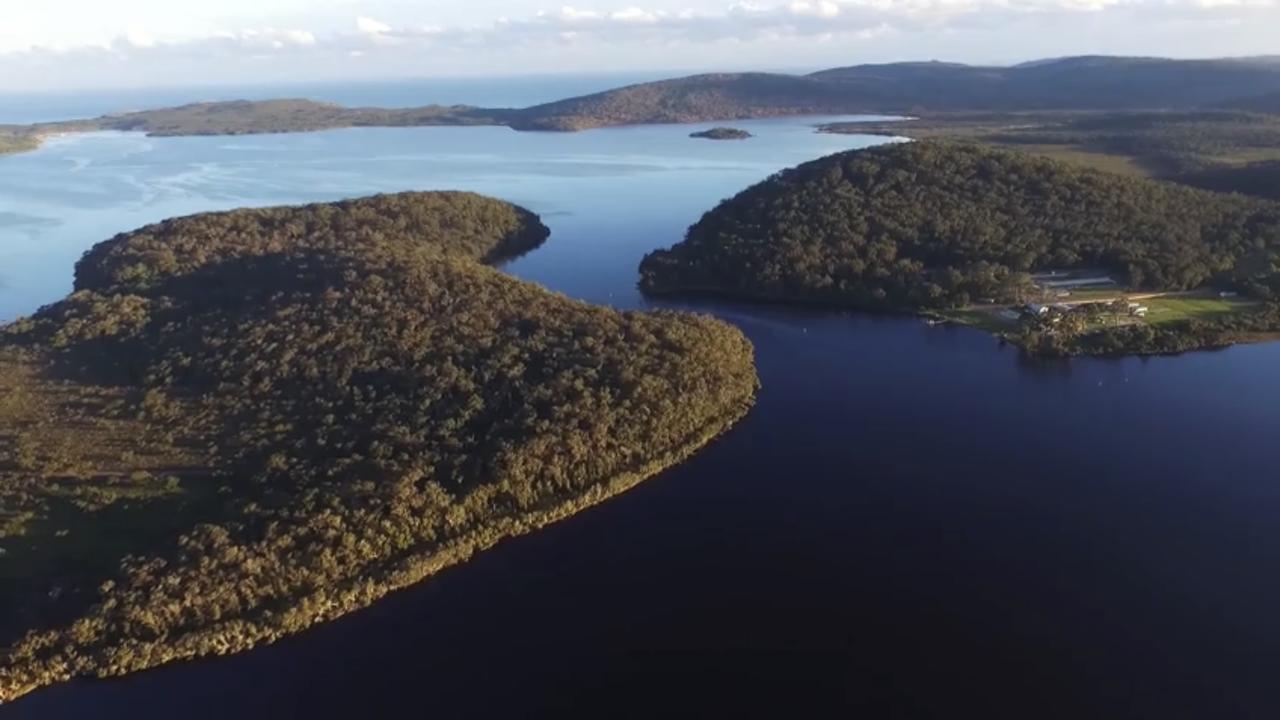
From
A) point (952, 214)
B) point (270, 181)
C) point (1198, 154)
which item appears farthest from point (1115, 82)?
point (270, 181)

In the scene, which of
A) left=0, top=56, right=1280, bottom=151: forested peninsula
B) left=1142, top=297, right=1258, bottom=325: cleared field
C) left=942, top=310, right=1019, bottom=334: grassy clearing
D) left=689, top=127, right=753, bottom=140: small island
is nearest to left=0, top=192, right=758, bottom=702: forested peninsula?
left=942, top=310, right=1019, bottom=334: grassy clearing

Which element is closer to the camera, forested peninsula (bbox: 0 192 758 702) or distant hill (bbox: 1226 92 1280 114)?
forested peninsula (bbox: 0 192 758 702)

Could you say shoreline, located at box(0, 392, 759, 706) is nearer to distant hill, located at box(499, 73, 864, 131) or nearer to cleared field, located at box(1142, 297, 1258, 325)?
cleared field, located at box(1142, 297, 1258, 325)

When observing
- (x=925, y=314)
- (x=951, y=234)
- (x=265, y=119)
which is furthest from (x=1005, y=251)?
(x=265, y=119)

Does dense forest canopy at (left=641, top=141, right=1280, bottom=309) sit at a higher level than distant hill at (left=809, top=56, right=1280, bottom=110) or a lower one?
lower

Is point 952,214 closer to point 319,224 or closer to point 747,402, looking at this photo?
point 747,402

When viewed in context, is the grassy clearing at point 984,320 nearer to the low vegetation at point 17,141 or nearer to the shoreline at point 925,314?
the shoreline at point 925,314
